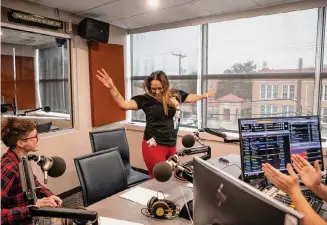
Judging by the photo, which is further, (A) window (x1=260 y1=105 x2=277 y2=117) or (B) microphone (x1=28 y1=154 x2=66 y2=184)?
(A) window (x1=260 y1=105 x2=277 y2=117)

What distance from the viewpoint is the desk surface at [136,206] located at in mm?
1371

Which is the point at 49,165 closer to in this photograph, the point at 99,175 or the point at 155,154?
the point at 99,175

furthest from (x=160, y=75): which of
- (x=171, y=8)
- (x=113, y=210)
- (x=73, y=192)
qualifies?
(x=73, y=192)

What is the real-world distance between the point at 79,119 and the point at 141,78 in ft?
4.42

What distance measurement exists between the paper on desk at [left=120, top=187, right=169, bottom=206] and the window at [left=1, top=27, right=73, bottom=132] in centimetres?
208

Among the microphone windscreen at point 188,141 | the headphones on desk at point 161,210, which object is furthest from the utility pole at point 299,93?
the headphones on desk at point 161,210

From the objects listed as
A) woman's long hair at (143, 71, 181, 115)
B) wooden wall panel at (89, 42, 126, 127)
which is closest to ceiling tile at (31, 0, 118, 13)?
wooden wall panel at (89, 42, 126, 127)

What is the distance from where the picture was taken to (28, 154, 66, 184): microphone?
47.0 inches

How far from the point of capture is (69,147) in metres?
3.48

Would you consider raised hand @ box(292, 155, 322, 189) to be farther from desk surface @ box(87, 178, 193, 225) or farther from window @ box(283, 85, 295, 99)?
window @ box(283, 85, 295, 99)

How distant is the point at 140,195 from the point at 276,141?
0.94 m

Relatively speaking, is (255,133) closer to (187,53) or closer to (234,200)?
(234,200)

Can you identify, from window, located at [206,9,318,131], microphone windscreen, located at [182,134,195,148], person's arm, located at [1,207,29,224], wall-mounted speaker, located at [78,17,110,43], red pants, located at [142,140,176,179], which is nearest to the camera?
person's arm, located at [1,207,29,224]

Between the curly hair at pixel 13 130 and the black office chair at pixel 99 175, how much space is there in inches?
16.5
